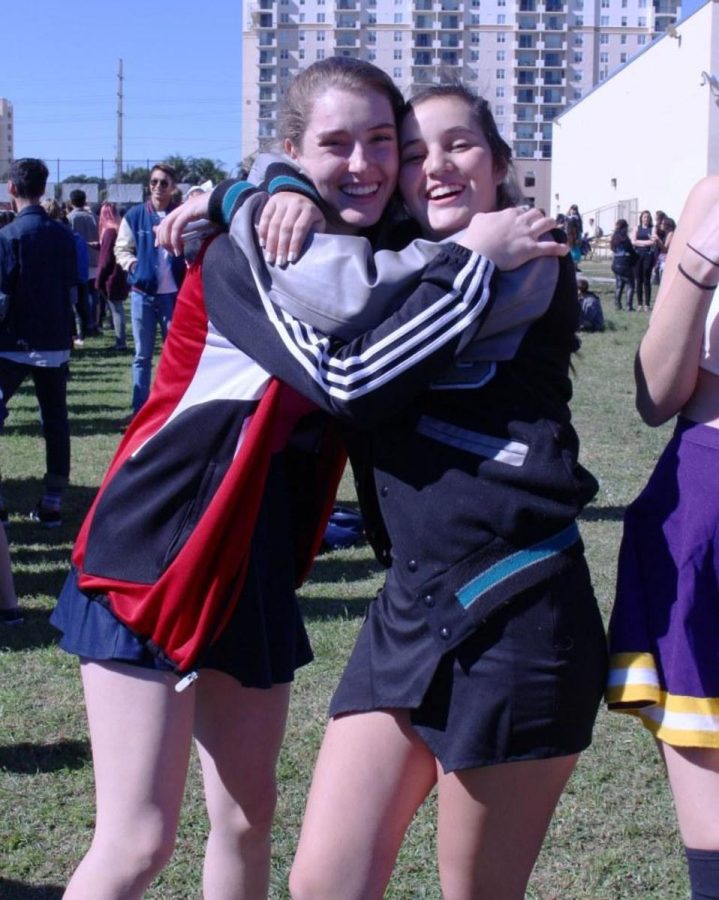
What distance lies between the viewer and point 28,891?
3277 mm

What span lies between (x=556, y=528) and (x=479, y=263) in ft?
1.51

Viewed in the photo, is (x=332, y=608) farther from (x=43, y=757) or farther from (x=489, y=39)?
(x=489, y=39)

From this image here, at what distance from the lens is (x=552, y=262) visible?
6.78 ft

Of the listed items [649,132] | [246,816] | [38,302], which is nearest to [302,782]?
[246,816]

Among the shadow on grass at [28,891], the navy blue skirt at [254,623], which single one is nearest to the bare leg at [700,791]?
the navy blue skirt at [254,623]

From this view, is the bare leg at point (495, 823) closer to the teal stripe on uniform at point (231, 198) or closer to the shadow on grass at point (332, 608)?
the teal stripe on uniform at point (231, 198)

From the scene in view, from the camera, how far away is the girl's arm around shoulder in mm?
2128

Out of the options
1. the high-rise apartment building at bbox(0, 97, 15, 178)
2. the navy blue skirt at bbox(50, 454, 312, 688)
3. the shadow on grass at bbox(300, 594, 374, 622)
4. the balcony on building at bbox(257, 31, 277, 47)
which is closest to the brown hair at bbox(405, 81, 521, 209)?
the navy blue skirt at bbox(50, 454, 312, 688)

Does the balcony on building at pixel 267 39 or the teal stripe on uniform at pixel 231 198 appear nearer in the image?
the teal stripe on uniform at pixel 231 198

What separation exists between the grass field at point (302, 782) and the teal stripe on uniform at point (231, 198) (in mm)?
1765

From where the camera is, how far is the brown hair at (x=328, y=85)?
7.22 feet

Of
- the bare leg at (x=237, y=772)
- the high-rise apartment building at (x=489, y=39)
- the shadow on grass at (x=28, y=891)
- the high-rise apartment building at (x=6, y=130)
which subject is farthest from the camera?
the high-rise apartment building at (x=6, y=130)

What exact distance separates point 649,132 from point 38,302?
51395 millimetres

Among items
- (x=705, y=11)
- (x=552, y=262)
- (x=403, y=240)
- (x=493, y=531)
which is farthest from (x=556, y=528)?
(x=705, y=11)
